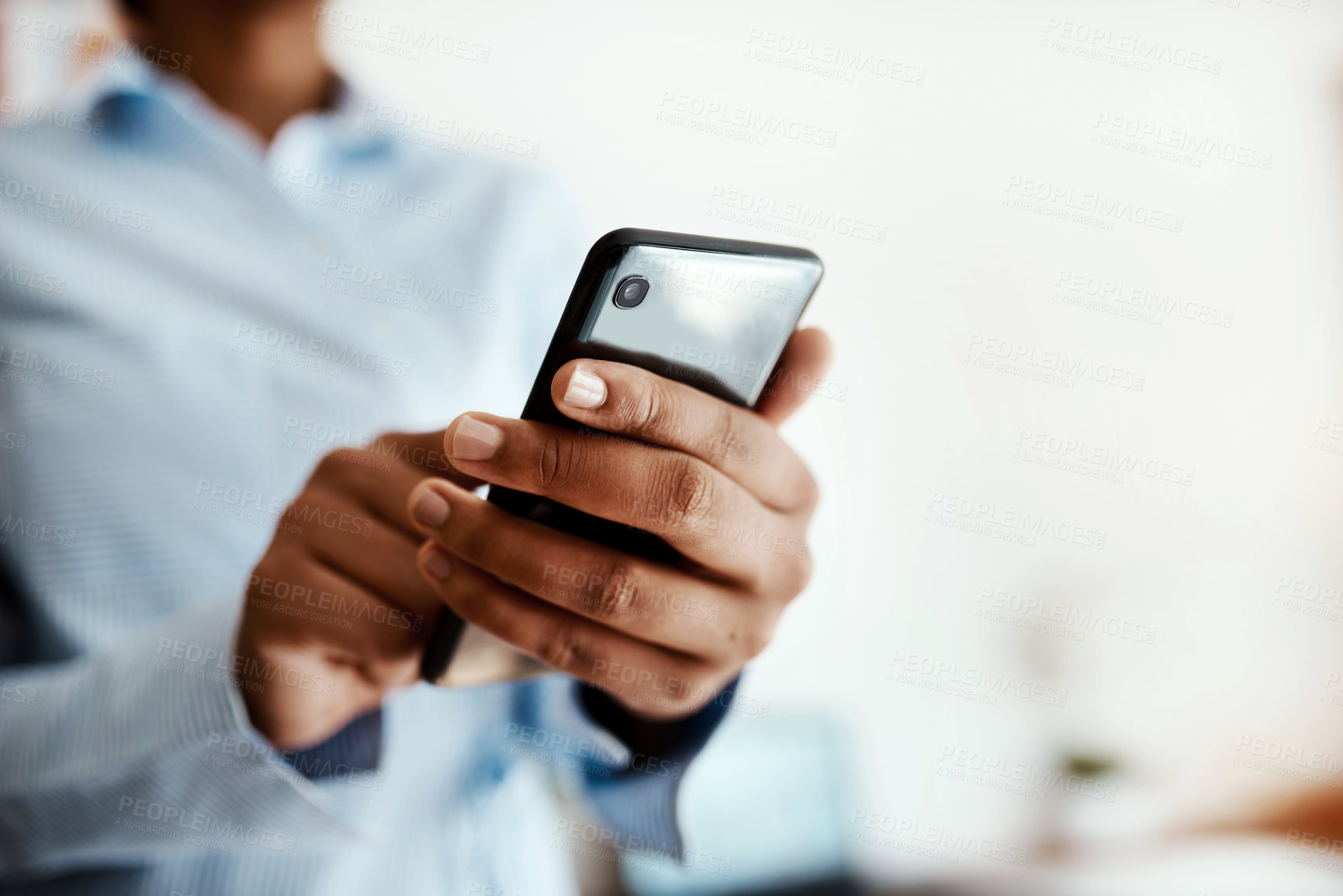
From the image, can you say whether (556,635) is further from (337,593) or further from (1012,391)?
(1012,391)

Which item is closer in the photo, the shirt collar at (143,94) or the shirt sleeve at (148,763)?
the shirt sleeve at (148,763)

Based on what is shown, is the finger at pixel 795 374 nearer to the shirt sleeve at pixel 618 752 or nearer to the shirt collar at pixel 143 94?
the shirt sleeve at pixel 618 752

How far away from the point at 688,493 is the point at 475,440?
8 centimetres

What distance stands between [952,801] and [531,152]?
1.06 metres

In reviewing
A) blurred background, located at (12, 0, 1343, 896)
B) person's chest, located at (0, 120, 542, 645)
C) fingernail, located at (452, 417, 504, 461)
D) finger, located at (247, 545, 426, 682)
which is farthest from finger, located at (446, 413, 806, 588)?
blurred background, located at (12, 0, 1343, 896)

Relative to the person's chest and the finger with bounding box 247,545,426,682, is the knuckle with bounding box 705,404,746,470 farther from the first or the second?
the person's chest

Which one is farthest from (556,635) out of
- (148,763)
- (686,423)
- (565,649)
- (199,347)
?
(199,347)

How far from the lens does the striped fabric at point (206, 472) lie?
365mm

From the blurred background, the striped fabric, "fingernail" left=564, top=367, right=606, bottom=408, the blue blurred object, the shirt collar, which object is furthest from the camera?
the blue blurred object

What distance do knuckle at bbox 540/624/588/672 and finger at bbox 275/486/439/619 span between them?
68mm

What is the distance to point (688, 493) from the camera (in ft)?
0.90

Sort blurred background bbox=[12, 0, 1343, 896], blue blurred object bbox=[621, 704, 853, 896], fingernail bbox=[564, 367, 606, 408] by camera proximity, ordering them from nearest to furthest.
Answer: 1. fingernail bbox=[564, 367, 606, 408]
2. blurred background bbox=[12, 0, 1343, 896]
3. blue blurred object bbox=[621, 704, 853, 896]

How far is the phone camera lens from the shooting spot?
0.26 metres

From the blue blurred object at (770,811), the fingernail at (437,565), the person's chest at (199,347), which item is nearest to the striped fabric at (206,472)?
the person's chest at (199,347)
